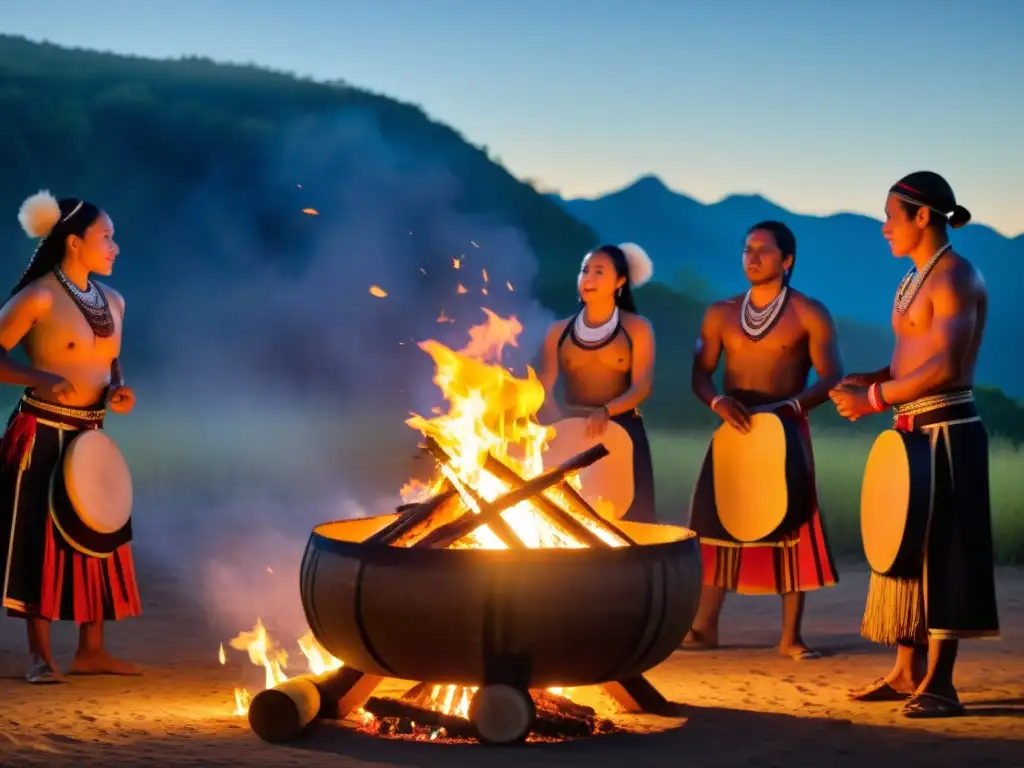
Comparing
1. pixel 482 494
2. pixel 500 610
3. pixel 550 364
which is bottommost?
pixel 500 610

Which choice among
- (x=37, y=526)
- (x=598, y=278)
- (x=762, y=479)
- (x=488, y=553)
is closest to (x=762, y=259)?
(x=598, y=278)

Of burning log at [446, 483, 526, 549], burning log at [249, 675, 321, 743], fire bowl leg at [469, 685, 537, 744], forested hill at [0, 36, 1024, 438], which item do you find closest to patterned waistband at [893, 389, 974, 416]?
burning log at [446, 483, 526, 549]

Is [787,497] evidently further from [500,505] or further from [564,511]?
[500,505]

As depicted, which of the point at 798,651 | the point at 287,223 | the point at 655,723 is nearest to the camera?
the point at 655,723

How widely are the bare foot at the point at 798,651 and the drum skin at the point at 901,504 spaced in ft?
4.23

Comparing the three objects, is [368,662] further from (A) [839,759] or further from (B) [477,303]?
(B) [477,303]

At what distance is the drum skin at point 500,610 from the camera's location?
4812 millimetres

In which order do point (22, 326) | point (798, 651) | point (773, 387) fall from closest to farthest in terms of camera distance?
1. point (22, 326)
2. point (773, 387)
3. point (798, 651)

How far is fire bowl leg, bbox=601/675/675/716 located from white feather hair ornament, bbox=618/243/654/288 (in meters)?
2.24

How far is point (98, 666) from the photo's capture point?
6496mm

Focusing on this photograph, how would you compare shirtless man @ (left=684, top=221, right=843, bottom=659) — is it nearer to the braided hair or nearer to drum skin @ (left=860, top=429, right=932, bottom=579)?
drum skin @ (left=860, top=429, right=932, bottom=579)

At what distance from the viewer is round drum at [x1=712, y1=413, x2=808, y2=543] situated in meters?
6.82

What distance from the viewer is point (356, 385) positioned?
1257 inches

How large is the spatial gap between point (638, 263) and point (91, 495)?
273cm
